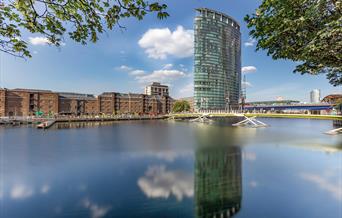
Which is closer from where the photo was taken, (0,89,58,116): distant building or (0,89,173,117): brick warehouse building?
(0,89,58,116): distant building

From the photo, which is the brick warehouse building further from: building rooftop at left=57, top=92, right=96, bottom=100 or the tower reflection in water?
the tower reflection in water

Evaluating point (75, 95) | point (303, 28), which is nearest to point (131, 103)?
point (75, 95)

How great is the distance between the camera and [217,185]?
13820 mm

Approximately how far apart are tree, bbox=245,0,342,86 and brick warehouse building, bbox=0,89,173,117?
121050 mm

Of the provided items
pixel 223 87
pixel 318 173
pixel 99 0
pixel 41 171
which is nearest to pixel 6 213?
pixel 41 171

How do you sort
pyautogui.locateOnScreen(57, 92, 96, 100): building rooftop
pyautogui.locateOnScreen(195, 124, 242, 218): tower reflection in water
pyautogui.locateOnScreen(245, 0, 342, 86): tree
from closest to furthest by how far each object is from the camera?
pyautogui.locateOnScreen(245, 0, 342, 86): tree < pyautogui.locateOnScreen(195, 124, 242, 218): tower reflection in water < pyautogui.locateOnScreen(57, 92, 96, 100): building rooftop

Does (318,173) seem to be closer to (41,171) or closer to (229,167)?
(229,167)

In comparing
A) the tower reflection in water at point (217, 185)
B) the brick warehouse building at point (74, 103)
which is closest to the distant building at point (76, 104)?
the brick warehouse building at point (74, 103)

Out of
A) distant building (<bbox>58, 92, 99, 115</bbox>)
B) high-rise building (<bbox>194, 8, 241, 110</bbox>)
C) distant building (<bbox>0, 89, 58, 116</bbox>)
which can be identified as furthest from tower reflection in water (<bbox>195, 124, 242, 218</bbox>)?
distant building (<bbox>58, 92, 99, 115</bbox>)

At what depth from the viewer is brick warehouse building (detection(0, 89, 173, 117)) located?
102375mm

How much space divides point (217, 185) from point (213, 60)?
142 metres

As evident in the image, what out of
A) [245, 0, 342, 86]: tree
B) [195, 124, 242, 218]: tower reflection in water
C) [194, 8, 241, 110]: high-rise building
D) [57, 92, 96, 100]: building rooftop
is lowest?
[195, 124, 242, 218]: tower reflection in water

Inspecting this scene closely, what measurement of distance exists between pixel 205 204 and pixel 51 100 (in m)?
130

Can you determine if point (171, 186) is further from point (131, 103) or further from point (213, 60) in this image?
point (213, 60)
